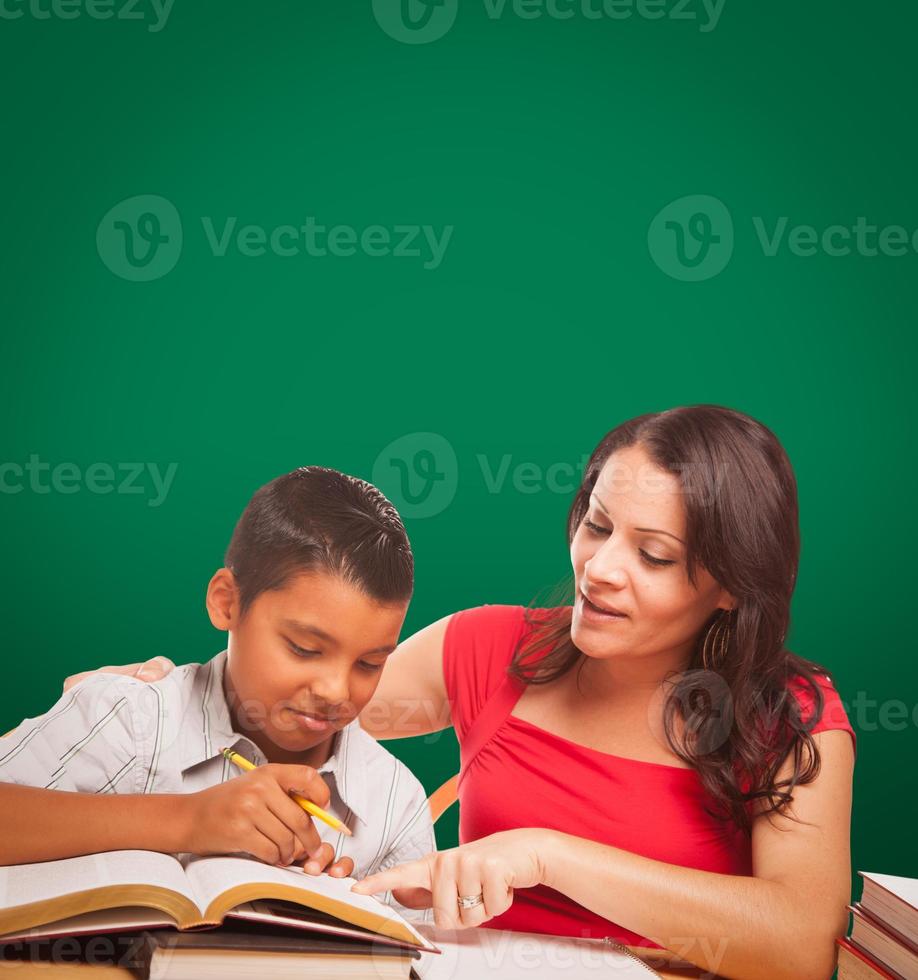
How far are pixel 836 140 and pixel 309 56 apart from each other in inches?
50.9

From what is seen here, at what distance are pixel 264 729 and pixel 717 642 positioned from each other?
0.77 m

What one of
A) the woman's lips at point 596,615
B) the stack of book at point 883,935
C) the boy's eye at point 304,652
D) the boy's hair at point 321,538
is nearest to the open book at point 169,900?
the boy's eye at point 304,652

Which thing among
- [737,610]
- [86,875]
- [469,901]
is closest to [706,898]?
[469,901]

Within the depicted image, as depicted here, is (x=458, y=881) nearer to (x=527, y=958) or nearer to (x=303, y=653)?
(x=527, y=958)

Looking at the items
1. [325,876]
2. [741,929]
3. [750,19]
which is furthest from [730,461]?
[750,19]

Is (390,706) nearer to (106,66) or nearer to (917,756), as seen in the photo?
(917,756)

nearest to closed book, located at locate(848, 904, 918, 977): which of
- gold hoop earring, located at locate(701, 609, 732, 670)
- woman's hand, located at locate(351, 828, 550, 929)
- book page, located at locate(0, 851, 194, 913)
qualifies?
gold hoop earring, located at locate(701, 609, 732, 670)

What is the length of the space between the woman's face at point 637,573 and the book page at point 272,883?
0.58 meters

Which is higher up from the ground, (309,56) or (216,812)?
(309,56)

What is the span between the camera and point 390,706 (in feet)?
7.23

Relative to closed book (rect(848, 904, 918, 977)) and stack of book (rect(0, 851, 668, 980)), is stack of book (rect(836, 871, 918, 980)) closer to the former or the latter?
closed book (rect(848, 904, 918, 977))

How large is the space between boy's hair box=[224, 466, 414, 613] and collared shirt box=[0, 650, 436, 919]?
174 mm

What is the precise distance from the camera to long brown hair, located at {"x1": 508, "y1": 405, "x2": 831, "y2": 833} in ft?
6.10

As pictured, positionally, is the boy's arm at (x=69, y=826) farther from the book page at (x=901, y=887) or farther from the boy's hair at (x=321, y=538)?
Result: the book page at (x=901, y=887)
